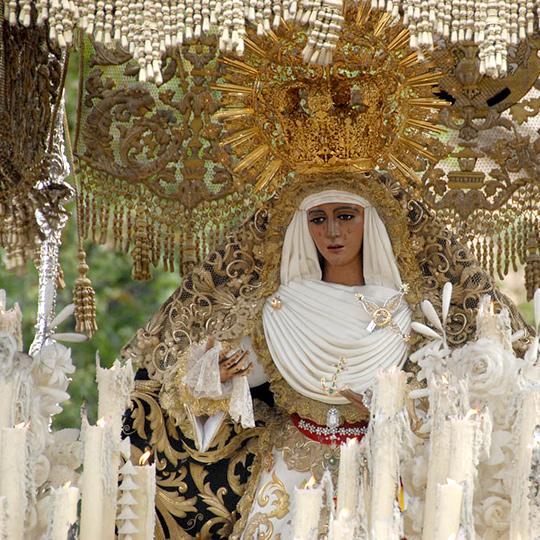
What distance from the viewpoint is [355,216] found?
3.57m

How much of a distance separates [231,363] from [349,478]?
1.04m

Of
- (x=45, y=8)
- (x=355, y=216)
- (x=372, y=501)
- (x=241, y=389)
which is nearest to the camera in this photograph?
(x=372, y=501)

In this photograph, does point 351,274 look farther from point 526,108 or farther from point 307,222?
point 526,108

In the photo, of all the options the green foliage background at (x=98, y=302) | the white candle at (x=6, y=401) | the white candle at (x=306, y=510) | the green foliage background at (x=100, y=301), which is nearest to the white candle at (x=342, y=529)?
the white candle at (x=306, y=510)

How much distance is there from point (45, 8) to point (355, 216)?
123cm

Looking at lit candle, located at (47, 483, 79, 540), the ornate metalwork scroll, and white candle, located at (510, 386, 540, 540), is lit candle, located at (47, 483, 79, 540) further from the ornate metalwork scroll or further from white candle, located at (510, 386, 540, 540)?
the ornate metalwork scroll

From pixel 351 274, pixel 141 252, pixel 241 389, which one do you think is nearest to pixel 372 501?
pixel 241 389

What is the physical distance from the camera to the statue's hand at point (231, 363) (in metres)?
3.31

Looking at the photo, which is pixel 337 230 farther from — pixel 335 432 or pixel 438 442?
pixel 438 442

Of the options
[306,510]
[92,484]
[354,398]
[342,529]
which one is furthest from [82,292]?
[342,529]

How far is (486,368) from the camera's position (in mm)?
2803

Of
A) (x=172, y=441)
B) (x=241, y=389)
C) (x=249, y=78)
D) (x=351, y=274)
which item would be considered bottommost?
(x=172, y=441)

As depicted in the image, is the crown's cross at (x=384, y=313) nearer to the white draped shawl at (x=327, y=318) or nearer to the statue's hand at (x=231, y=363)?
the white draped shawl at (x=327, y=318)

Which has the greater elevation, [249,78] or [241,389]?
[249,78]
